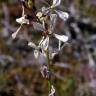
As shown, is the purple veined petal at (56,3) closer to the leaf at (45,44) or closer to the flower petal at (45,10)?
the flower petal at (45,10)

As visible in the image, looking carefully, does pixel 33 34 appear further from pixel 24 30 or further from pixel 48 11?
pixel 48 11

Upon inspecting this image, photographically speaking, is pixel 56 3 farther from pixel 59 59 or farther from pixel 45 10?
pixel 59 59

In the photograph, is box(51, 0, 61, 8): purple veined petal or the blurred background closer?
box(51, 0, 61, 8): purple veined petal

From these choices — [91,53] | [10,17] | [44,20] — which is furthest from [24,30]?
[44,20]

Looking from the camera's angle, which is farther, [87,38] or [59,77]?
[87,38]

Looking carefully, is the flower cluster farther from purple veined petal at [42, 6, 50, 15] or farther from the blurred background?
the blurred background

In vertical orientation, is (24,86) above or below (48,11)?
below

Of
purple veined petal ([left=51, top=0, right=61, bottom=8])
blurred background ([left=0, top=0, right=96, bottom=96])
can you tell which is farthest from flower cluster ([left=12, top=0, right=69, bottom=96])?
blurred background ([left=0, top=0, right=96, bottom=96])

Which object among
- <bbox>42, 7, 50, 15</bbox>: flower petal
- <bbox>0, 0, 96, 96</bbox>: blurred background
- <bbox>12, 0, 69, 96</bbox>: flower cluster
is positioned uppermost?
<bbox>42, 7, 50, 15</bbox>: flower petal
